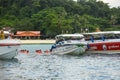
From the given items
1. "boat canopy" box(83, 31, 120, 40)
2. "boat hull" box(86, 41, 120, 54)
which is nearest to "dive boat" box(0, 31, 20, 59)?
"boat hull" box(86, 41, 120, 54)

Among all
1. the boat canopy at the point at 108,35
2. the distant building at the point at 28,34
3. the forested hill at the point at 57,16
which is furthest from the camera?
the forested hill at the point at 57,16

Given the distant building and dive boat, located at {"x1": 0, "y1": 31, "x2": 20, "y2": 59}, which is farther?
the distant building

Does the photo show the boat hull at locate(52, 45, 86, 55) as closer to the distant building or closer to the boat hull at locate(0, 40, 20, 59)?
the boat hull at locate(0, 40, 20, 59)

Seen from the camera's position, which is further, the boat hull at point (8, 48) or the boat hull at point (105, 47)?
the boat hull at point (105, 47)

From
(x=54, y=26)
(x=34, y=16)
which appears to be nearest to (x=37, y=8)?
(x=34, y=16)

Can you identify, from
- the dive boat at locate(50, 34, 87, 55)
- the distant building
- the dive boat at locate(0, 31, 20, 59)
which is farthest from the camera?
the distant building

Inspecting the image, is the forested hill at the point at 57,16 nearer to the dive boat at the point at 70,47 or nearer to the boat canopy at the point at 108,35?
the boat canopy at the point at 108,35

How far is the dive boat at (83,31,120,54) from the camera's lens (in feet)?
172

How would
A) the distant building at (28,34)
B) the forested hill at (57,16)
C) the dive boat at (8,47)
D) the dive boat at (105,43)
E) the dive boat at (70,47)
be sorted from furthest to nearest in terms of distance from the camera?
the forested hill at (57,16), the distant building at (28,34), the dive boat at (105,43), the dive boat at (70,47), the dive boat at (8,47)

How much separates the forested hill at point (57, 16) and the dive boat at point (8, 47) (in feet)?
271

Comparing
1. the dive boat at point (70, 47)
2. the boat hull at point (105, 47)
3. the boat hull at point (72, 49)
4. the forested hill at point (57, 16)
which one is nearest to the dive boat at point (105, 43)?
the boat hull at point (105, 47)

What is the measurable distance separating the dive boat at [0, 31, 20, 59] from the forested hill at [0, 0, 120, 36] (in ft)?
271

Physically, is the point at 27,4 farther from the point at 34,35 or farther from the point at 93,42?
the point at 93,42

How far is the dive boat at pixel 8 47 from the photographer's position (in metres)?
Result: 41.0
